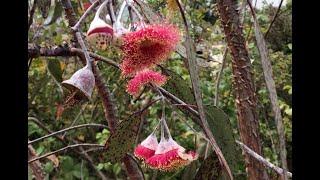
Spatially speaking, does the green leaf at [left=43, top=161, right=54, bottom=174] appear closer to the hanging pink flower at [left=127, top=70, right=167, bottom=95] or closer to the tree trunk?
the tree trunk

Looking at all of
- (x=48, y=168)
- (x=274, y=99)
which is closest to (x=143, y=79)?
(x=274, y=99)

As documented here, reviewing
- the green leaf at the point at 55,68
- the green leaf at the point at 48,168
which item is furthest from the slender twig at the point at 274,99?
the green leaf at the point at 48,168

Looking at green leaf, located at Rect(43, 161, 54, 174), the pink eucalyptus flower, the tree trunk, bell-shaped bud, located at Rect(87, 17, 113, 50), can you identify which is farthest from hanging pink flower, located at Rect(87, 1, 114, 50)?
green leaf, located at Rect(43, 161, 54, 174)

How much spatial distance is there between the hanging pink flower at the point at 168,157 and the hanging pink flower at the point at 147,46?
0.29 ft

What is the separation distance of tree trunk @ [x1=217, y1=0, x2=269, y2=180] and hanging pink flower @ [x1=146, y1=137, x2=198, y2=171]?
18 centimetres

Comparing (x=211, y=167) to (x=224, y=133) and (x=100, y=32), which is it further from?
(x=100, y=32)

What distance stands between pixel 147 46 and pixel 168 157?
117mm

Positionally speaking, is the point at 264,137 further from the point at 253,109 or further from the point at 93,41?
the point at 93,41

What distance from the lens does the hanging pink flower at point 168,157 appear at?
549 mm

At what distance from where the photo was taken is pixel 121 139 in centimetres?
61

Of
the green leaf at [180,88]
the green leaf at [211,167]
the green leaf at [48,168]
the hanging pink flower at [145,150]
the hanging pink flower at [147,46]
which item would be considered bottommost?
the green leaf at [48,168]

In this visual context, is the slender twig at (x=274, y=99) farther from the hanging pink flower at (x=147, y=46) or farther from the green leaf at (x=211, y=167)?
the green leaf at (x=211, y=167)
